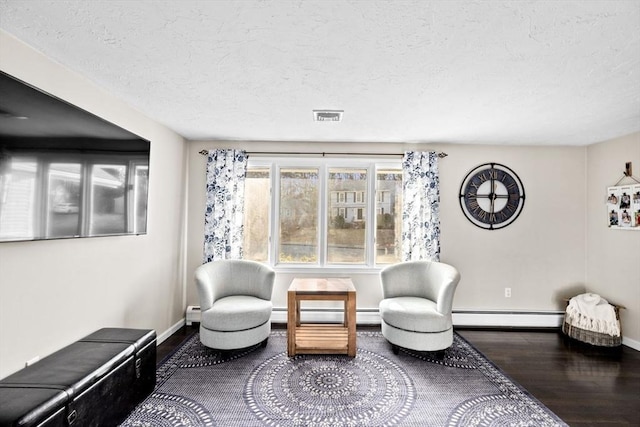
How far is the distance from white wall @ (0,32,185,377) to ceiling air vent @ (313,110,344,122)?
5.45ft

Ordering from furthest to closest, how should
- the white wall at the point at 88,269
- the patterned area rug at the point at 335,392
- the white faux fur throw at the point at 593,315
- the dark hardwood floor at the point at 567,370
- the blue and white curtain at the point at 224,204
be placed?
the blue and white curtain at the point at 224,204 < the white faux fur throw at the point at 593,315 < the dark hardwood floor at the point at 567,370 < the patterned area rug at the point at 335,392 < the white wall at the point at 88,269

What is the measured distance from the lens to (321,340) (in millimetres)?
3049

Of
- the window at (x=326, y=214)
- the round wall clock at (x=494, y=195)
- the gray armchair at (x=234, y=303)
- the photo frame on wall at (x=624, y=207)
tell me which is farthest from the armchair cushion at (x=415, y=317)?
the photo frame on wall at (x=624, y=207)

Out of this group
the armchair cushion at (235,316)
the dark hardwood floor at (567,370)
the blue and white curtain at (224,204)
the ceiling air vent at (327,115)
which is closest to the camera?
the dark hardwood floor at (567,370)

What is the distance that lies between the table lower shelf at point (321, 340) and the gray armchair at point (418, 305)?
47cm

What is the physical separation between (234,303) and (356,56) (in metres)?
2.48

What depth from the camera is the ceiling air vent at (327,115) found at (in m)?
2.68

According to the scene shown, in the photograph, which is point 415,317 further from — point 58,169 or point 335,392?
point 58,169

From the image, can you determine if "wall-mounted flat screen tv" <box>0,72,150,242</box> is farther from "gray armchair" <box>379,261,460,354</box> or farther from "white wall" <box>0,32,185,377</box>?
"gray armchair" <box>379,261,460,354</box>

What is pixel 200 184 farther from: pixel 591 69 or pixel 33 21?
pixel 591 69

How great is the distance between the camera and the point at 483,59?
5.84 feet

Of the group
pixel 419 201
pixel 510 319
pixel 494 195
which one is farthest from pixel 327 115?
pixel 510 319

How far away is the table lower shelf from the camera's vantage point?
2910mm

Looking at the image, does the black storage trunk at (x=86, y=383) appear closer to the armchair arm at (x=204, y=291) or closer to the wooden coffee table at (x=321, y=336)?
the armchair arm at (x=204, y=291)
